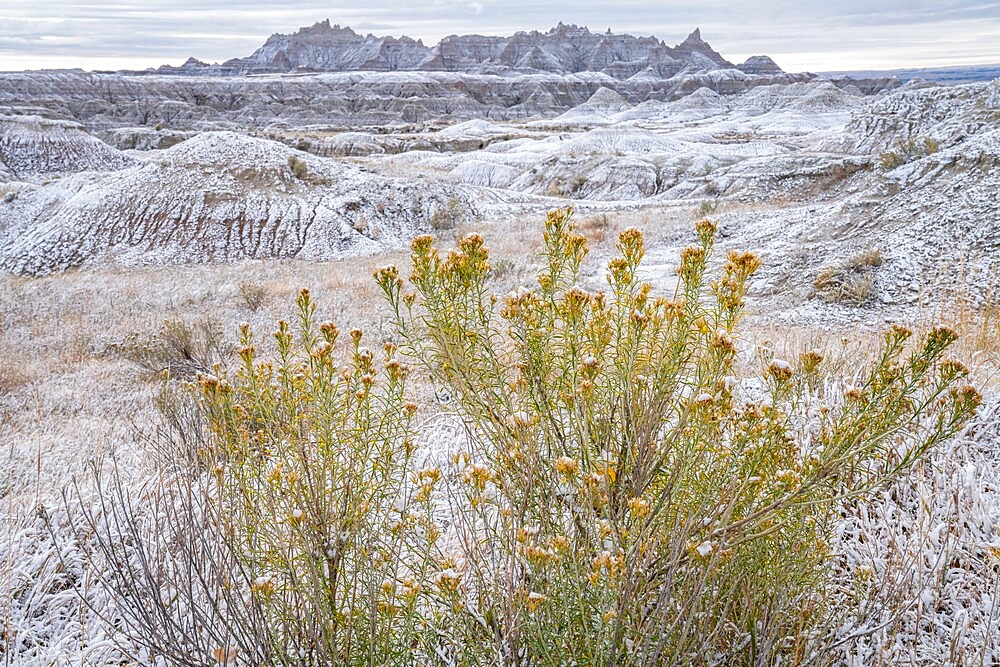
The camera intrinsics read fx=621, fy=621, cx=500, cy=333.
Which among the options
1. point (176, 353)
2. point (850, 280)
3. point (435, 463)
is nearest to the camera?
point (435, 463)

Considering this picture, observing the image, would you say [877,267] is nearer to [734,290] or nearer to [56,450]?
[734,290]

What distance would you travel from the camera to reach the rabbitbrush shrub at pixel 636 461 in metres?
1.74

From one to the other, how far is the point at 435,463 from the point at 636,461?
2.42 meters

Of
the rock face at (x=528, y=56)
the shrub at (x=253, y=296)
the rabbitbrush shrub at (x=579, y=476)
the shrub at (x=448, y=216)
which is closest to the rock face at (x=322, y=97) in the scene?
the rock face at (x=528, y=56)

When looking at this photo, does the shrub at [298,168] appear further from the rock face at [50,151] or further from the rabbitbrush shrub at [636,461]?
the rabbitbrush shrub at [636,461]

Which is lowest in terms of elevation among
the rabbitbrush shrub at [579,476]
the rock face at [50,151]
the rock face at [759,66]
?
the rabbitbrush shrub at [579,476]

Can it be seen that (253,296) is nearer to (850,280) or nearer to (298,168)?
(850,280)

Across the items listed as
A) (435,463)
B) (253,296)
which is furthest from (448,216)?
(435,463)

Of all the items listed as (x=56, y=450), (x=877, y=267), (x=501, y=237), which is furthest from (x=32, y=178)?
(x=877, y=267)

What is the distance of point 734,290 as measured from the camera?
184 cm

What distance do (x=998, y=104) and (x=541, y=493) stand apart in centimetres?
2128

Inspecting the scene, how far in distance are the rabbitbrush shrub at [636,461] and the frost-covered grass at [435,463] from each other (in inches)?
12.2

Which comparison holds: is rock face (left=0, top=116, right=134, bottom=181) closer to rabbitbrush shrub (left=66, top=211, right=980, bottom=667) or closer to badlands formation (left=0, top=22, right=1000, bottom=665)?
badlands formation (left=0, top=22, right=1000, bottom=665)

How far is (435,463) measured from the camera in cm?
422
